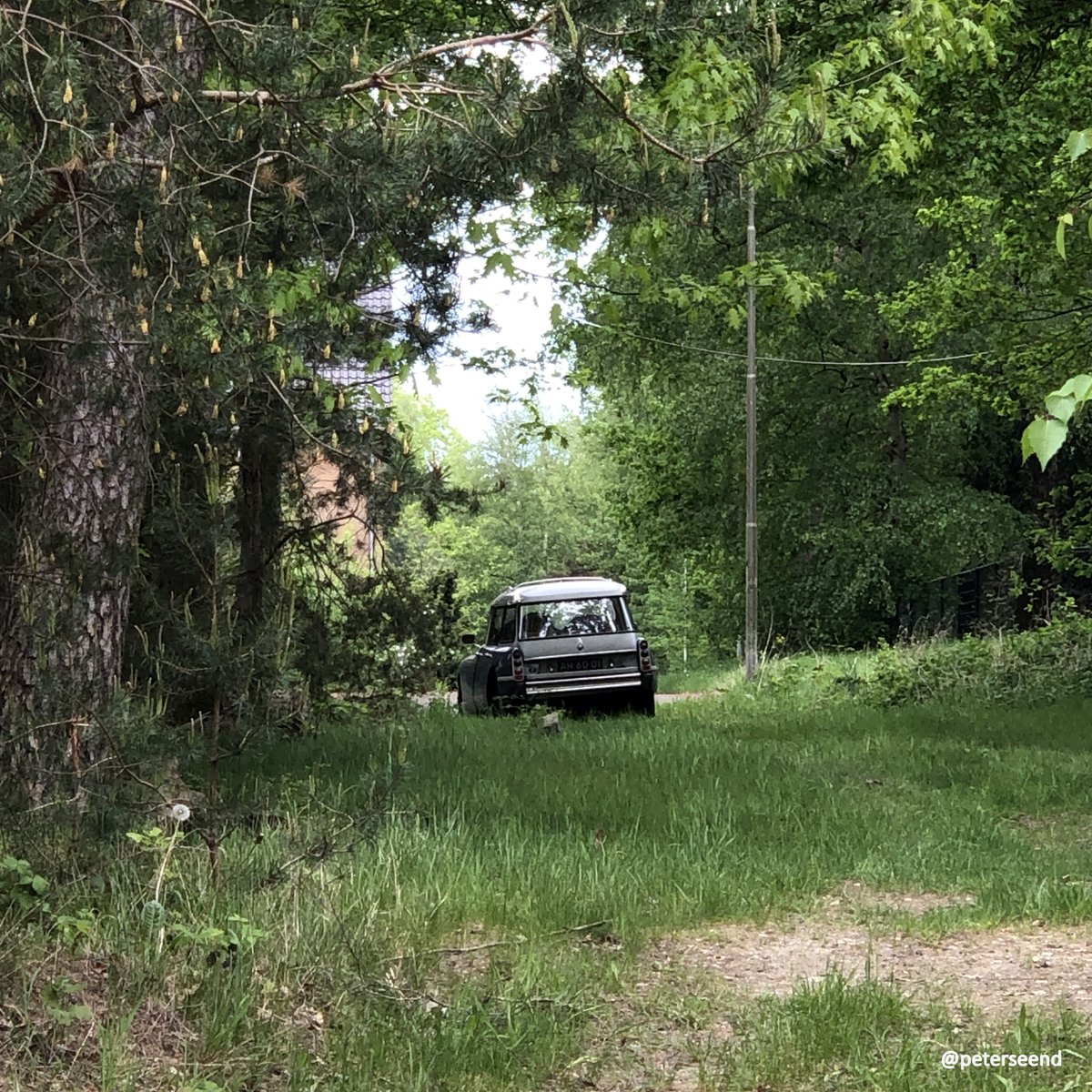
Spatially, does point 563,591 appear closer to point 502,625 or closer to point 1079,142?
point 502,625

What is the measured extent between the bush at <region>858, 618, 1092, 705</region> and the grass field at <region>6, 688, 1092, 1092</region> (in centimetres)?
864

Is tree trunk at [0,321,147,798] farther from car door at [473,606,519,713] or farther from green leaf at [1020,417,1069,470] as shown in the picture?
car door at [473,606,519,713]

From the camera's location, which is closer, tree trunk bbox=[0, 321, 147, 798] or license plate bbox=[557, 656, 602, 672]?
tree trunk bbox=[0, 321, 147, 798]

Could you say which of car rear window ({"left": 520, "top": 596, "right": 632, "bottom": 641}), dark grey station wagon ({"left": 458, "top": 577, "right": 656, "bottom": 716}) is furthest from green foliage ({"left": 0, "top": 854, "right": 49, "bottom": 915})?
car rear window ({"left": 520, "top": 596, "right": 632, "bottom": 641})

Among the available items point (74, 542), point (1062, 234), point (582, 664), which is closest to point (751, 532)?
point (582, 664)

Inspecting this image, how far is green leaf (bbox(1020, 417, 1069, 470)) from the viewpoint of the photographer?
1659 mm

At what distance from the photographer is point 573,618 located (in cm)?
1552

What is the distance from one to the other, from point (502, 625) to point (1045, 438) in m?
14.4

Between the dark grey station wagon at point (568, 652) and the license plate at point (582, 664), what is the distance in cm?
1

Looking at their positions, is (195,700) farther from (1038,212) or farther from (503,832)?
(1038,212)

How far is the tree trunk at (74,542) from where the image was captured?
5.12 meters

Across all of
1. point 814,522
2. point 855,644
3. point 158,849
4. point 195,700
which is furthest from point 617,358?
point 158,849

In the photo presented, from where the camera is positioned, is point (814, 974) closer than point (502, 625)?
Yes

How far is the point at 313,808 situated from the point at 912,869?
3149 mm
